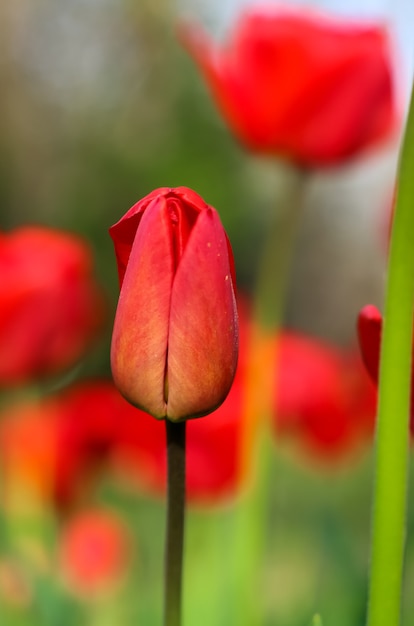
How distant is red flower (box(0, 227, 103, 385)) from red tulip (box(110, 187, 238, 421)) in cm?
39

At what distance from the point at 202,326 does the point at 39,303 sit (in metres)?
0.46

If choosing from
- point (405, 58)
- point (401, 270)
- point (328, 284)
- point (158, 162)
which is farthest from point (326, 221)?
point (401, 270)

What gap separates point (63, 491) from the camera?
753mm

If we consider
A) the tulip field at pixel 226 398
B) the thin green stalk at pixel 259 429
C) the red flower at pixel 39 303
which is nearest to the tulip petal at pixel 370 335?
the tulip field at pixel 226 398

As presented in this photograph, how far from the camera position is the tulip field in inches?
10.1

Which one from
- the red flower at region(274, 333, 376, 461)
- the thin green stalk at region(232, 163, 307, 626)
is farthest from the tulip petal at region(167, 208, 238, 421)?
the red flower at region(274, 333, 376, 461)

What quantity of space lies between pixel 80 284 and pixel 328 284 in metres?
5.67

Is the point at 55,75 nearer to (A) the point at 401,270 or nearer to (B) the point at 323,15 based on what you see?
(B) the point at 323,15

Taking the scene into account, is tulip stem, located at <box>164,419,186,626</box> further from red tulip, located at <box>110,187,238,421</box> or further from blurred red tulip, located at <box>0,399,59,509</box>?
blurred red tulip, located at <box>0,399,59,509</box>

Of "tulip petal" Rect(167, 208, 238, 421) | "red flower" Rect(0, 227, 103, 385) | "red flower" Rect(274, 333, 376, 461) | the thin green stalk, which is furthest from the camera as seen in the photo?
"red flower" Rect(274, 333, 376, 461)

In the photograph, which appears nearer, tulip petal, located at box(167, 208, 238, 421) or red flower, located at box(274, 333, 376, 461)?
tulip petal, located at box(167, 208, 238, 421)

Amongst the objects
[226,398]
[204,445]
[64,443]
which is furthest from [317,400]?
[226,398]

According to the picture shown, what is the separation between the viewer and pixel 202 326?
0.26m

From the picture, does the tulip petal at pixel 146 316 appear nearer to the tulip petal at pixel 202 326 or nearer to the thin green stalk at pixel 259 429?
the tulip petal at pixel 202 326
